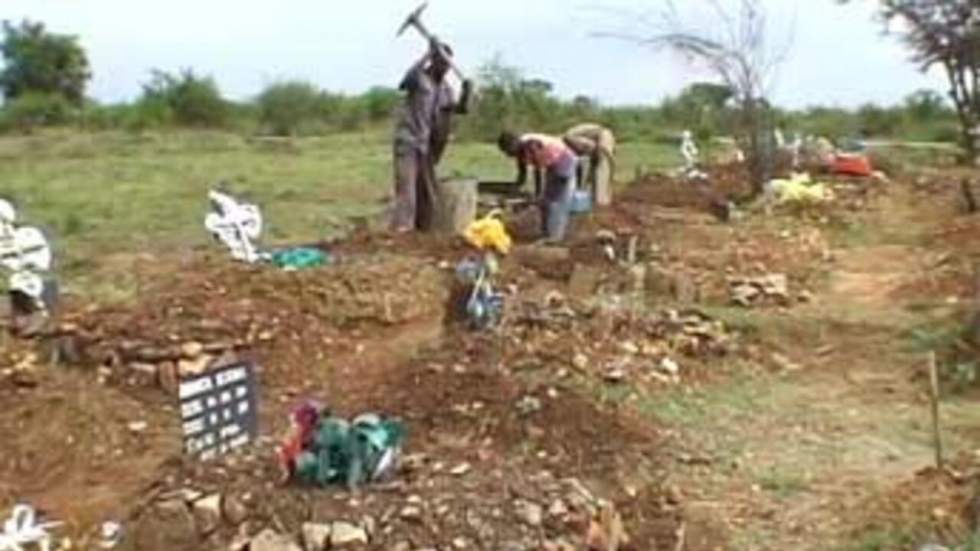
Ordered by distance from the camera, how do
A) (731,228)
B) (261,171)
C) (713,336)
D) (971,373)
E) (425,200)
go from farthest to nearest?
1. (261,171)
2. (731,228)
3. (425,200)
4. (713,336)
5. (971,373)

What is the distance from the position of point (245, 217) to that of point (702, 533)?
18.3ft

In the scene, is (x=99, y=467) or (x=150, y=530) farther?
(x=99, y=467)

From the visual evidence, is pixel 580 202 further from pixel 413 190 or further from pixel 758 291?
pixel 758 291

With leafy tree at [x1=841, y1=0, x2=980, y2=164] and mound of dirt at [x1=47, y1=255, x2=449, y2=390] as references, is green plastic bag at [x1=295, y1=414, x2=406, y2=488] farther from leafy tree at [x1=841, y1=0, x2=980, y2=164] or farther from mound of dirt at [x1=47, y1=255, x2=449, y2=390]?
leafy tree at [x1=841, y1=0, x2=980, y2=164]

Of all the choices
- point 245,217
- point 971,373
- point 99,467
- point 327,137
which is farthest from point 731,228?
point 327,137

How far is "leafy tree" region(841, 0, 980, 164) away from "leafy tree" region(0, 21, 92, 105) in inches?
607

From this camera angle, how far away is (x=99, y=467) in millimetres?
7508

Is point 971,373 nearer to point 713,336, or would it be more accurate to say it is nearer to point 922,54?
point 713,336

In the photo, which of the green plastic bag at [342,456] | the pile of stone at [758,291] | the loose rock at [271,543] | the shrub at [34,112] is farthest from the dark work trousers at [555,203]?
the shrub at [34,112]

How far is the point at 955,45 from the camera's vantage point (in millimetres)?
23078

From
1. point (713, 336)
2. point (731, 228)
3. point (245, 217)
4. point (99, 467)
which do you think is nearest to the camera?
point (99, 467)

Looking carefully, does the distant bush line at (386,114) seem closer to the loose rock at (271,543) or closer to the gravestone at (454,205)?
the gravestone at (454,205)

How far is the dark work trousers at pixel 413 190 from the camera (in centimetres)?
1363

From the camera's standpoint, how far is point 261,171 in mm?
22562
